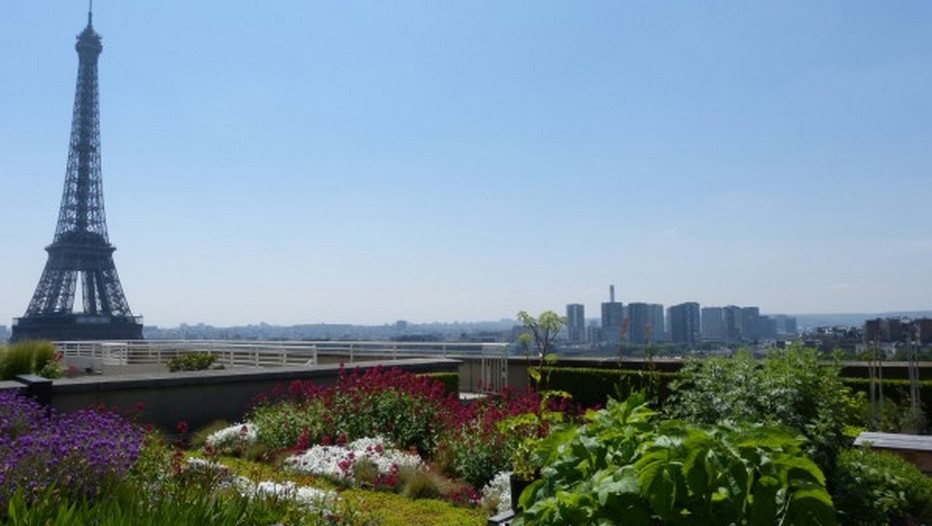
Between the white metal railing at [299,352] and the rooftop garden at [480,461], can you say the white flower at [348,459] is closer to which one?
the rooftop garden at [480,461]

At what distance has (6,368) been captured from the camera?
14.0 m

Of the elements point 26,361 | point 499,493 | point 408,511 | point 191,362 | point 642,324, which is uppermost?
point 642,324

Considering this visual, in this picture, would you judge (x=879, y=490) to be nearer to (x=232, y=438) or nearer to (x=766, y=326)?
(x=232, y=438)

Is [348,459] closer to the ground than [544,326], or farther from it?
closer to the ground

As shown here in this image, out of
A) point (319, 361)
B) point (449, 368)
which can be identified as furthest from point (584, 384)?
point (319, 361)

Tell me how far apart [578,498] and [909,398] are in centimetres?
1040

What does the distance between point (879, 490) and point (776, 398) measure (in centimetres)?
99

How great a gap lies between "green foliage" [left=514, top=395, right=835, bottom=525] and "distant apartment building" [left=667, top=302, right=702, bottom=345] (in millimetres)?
15182

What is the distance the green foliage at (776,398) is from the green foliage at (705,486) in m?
2.99

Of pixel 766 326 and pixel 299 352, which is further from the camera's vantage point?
pixel 766 326

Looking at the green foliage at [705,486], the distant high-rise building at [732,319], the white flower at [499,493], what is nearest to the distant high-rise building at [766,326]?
the distant high-rise building at [732,319]

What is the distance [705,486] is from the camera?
286cm

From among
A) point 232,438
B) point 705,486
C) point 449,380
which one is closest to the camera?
point 705,486

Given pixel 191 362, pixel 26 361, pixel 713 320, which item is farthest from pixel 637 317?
pixel 26 361
